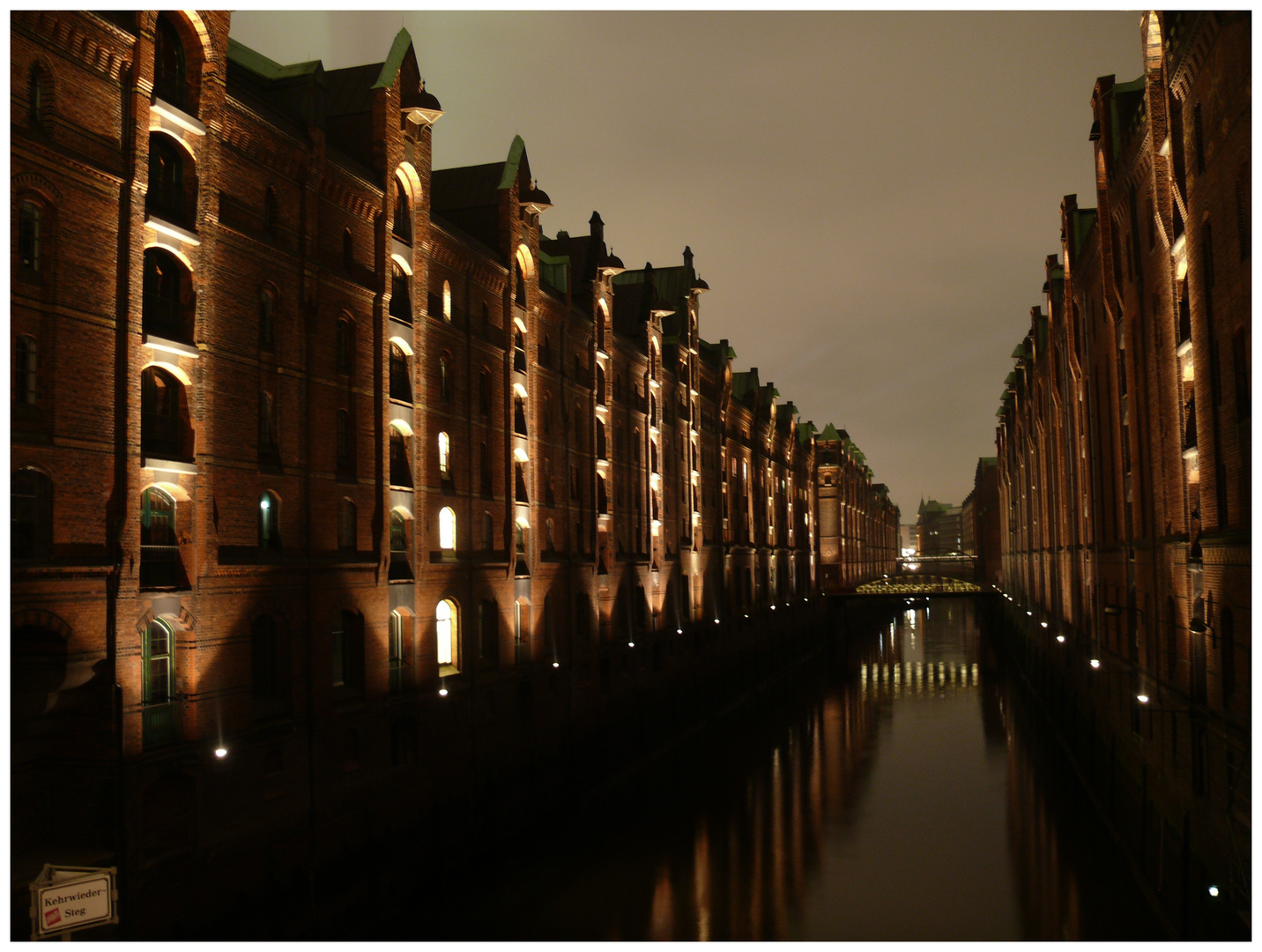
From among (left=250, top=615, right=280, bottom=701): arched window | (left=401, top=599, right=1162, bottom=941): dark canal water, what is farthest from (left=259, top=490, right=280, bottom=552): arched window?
(left=401, top=599, right=1162, bottom=941): dark canal water

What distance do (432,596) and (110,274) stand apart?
12220mm

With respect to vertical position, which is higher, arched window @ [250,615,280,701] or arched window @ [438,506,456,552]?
arched window @ [438,506,456,552]

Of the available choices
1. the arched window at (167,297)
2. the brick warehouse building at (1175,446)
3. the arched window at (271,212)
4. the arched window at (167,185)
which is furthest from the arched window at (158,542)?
the brick warehouse building at (1175,446)

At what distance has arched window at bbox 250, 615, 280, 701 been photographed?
2117cm

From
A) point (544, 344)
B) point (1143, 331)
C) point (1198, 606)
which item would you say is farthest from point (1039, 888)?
point (544, 344)

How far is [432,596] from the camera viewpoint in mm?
27422

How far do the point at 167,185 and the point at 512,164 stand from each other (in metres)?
15.1

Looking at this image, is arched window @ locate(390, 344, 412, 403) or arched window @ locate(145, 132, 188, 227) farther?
arched window @ locate(390, 344, 412, 403)

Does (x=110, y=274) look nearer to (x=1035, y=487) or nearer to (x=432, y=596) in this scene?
(x=432, y=596)

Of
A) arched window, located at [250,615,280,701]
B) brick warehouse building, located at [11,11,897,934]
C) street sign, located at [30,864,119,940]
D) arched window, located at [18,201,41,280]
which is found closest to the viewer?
street sign, located at [30,864,119,940]

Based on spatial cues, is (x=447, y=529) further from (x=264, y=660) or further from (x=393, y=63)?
(x=393, y=63)

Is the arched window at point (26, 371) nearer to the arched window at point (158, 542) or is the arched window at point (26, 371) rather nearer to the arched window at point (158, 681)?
the arched window at point (158, 542)

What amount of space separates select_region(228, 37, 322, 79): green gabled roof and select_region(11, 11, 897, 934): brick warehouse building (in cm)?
9

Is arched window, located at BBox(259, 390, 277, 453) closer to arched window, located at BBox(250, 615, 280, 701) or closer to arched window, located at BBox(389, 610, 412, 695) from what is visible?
arched window, located at BBox(250, 615, 280, 701)
